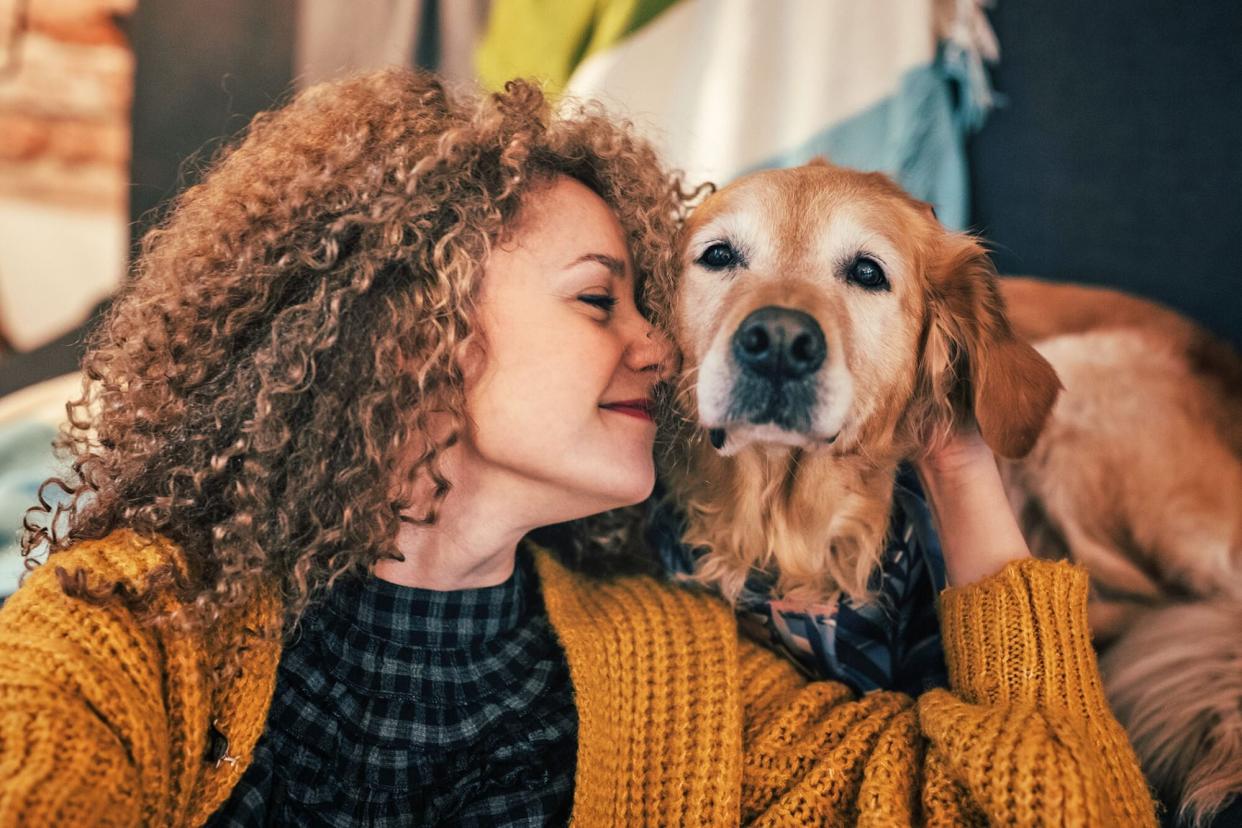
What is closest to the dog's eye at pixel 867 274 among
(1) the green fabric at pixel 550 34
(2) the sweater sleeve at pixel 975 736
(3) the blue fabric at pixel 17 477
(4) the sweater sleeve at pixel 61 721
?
(2) the sweater sleeve at pixel 975 736

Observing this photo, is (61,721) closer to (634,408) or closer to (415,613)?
(415,613)

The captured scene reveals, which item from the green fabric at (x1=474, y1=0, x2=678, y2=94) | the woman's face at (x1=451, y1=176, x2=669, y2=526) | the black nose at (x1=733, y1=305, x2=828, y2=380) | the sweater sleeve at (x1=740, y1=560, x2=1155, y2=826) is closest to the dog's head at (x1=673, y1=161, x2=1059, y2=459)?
the black nose at (x1=733, y1=305, x2=828, y2=380)

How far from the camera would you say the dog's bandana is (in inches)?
51.5

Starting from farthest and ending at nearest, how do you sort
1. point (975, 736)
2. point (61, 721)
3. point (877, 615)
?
1. point (877, 615)
2. point (975, 736)
3. point (61, 721)

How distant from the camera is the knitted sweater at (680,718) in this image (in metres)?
0.86

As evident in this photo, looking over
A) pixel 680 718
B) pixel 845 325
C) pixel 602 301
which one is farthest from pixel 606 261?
pixel 680 718

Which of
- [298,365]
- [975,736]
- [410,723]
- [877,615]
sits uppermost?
[298,365]

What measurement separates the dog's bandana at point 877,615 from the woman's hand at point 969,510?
0.08 metres

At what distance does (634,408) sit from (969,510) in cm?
51

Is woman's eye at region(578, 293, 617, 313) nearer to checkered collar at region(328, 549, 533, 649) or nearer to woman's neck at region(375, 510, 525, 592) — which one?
woman's neck at region(375, 510, 525, 592)

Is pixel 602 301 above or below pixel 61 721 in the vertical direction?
above

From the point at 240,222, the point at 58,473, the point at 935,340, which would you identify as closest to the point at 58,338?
the point at 58,473

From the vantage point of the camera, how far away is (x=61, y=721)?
2.70 ft

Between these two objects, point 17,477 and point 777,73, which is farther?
point 777,73
